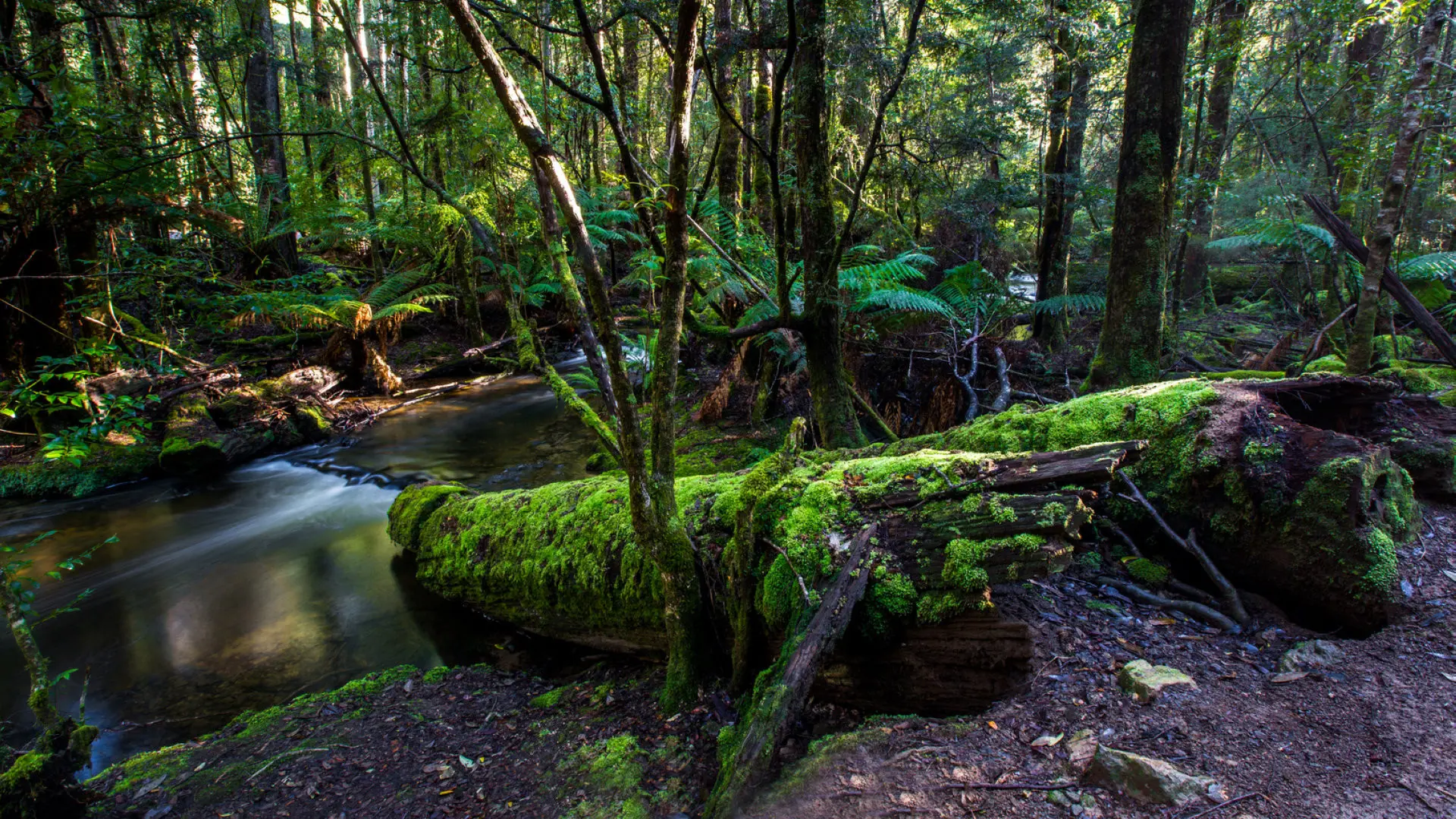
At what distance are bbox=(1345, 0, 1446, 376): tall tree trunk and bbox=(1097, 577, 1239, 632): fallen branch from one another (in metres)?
4.04

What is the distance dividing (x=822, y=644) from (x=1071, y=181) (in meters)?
7.77

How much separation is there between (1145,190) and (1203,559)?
3.52 meters

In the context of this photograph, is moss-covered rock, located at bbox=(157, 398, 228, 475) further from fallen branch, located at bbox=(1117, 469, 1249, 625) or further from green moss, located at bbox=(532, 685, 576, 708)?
fallen branch, located at bbox=(1117, 469, 1249, 625)

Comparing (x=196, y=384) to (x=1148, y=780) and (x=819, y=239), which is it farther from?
(x=1148, y=780)

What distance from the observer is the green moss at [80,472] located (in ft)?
22.3

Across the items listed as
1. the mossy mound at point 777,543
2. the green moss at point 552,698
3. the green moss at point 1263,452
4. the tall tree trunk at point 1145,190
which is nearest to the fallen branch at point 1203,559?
the green moss at point 1263,452

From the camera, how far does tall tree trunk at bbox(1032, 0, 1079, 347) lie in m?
7.80

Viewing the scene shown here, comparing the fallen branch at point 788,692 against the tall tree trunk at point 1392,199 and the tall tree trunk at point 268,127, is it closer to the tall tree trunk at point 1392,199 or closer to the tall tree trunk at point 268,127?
the tall tree trunk at point 1392,199

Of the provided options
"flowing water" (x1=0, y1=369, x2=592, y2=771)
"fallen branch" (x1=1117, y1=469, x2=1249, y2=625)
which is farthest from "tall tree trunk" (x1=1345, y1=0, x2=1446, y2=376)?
"flowing water" (x1=0, y1=369, x2=592, y2=771)

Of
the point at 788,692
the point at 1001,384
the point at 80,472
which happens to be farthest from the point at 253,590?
the point at 1001,384

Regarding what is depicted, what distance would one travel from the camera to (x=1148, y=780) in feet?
5.41

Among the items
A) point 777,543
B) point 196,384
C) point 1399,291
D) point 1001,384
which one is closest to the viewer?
point 777,543

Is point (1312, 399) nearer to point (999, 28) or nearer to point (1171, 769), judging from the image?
point (1171, 769)

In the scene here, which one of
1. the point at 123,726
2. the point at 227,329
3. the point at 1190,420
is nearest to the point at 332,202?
the point at 227,329
